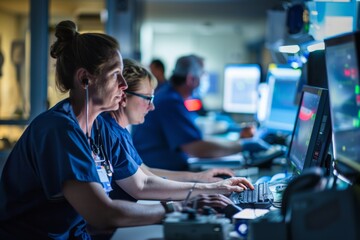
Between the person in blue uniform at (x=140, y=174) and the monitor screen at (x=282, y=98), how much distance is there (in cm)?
111

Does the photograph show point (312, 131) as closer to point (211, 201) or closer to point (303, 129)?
point (303, 129)

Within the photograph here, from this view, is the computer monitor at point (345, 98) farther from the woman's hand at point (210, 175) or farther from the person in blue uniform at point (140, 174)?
the woman's hand at point (210, 175)

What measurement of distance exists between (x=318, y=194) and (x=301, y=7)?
2036mm

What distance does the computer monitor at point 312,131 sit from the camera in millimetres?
1808

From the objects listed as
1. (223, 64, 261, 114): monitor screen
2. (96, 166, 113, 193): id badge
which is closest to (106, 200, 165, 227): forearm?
(96, 166, 113, 193): id badge

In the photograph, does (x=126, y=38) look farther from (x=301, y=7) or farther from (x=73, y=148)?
(x=73, y=148)

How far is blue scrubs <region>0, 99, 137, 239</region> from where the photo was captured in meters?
1.56

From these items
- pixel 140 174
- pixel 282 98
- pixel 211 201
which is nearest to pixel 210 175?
pixel 140 174

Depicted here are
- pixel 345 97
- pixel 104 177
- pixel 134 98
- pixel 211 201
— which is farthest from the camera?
pixel 134 98

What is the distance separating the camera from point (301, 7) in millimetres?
3023

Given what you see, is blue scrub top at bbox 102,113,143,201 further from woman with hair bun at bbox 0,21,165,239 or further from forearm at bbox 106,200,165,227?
forearm at bbox 106,200,165,227

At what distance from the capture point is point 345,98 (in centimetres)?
140

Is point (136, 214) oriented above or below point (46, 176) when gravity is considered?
below

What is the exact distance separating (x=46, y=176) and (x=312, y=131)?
904mm
